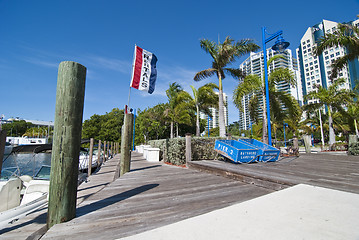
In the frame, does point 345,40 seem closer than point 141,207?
No

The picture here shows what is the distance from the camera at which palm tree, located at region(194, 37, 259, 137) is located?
12.8 m

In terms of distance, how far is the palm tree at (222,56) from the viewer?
42.1 feet

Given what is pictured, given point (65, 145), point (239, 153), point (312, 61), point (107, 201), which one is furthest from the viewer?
point (312, 61)

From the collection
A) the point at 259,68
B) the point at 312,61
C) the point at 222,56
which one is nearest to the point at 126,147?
the point at 222,56

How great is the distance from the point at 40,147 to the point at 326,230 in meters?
13.2

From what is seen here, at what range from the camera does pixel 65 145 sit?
215cm

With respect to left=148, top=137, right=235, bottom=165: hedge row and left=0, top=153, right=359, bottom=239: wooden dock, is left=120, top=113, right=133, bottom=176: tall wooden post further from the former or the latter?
left=148, top=137, right=235, bottom=165: hedge row

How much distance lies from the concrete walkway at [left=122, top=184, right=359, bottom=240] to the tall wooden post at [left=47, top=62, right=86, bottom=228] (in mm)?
1220

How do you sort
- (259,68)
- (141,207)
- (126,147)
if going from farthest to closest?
(259,68) → (126,147) → (141,207)

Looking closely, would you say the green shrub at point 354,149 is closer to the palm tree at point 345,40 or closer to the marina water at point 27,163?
the palm tree at point 345,40

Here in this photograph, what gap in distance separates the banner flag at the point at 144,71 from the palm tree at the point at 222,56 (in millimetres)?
6654

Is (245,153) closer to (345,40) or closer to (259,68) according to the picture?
(345,40)

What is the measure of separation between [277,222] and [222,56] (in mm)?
13076

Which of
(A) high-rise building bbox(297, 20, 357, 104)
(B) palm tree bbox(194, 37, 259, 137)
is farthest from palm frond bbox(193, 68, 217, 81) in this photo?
(A) high-rise building bbox(297, 20, 357, 104)
